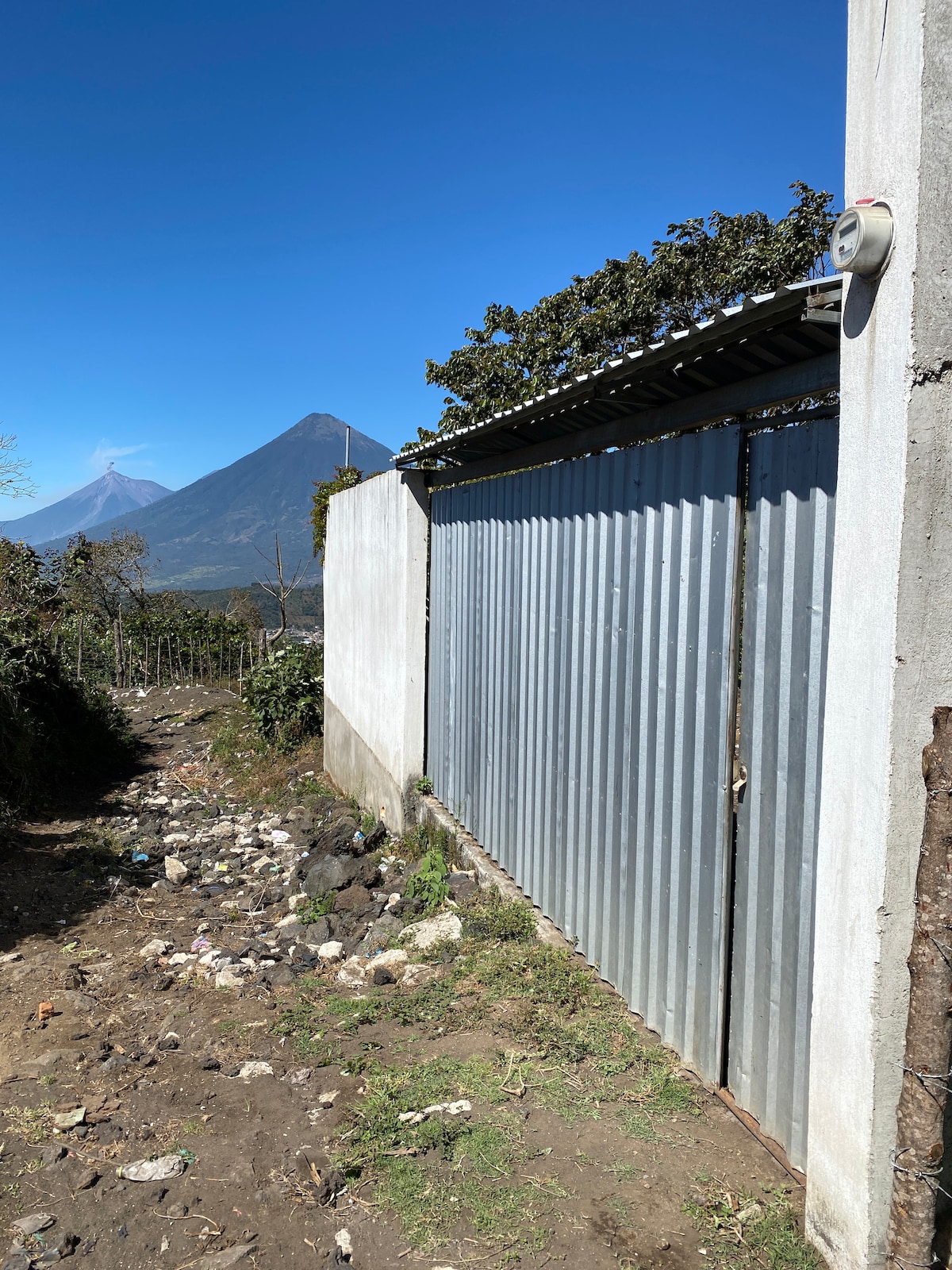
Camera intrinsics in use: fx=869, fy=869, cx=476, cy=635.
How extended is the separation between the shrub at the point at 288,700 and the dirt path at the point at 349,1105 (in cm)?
519

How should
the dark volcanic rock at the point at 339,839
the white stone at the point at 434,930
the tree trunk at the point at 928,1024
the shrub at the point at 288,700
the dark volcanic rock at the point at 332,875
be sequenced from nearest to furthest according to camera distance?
the tree trunk at the point at 928,1024 < the white stone at the point at 434,930 < the dark volcanic rock at the point at 332,875 < the dark volcanic rock at the point at 339,839 < the shrub at the point at 288,700

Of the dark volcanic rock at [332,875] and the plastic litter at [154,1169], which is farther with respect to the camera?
the dark volcanic rock at [332,875]

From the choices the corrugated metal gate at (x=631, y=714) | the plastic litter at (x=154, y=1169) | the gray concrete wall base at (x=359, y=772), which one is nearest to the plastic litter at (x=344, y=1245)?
the plastic litter at (x=154, y=1169)

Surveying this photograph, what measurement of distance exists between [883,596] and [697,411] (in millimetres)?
1407

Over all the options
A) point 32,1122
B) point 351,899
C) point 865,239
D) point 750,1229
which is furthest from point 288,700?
point 865,239

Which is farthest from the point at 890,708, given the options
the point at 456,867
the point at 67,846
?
the point at 67,846

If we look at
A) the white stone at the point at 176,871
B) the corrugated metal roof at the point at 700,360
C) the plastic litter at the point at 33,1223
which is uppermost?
the corrugated metal roof at the point at 700,360

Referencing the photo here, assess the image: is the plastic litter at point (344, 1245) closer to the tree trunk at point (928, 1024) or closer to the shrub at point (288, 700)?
the tree trunk at point (928, 1024)

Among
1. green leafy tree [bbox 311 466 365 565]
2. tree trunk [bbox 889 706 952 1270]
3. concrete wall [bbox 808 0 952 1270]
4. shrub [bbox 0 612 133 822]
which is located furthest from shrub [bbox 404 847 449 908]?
green leafy tree [bbox 311 466 365 565]

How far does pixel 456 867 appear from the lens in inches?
222

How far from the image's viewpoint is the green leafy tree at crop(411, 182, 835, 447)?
9336mm

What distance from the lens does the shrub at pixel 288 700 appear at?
1117cm

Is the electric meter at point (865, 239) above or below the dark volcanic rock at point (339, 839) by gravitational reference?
above

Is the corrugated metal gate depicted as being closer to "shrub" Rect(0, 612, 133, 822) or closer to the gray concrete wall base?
the gray concrete wall base
